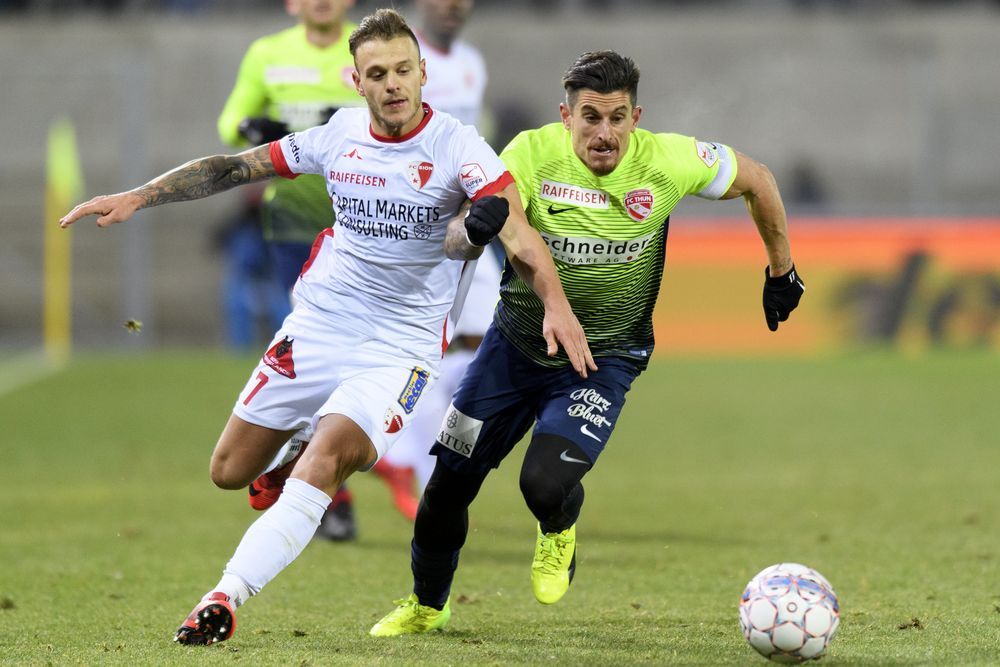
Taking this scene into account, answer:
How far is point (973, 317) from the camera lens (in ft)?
58.4

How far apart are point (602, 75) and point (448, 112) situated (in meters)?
3.13

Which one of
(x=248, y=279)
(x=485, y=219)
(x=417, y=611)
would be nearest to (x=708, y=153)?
(x=485, y=219)

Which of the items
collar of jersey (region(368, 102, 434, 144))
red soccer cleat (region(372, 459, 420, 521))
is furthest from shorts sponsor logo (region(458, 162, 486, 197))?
red soccer cleat (region(372, 459, 420, 521))

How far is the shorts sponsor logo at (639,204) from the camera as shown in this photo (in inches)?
233

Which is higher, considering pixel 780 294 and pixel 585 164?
pixel 585 164

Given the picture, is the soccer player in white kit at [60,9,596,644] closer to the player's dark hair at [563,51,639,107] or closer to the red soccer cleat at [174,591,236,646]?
the red soccer cleat at [174,591,236,646]

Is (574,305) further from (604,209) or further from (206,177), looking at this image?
(206,177)

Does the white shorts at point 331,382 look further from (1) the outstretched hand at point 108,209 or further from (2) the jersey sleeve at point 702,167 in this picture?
(2) the jersey sleeve at point 702,167

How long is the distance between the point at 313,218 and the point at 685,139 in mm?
2875

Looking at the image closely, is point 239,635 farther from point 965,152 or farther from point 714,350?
point 965,152

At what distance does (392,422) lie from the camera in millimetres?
5684

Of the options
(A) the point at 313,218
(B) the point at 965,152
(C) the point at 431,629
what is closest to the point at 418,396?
(C) the point at 431,629

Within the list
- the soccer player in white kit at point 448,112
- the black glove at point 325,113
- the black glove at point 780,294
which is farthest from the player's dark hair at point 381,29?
the soccer player in white kit at point 448,112

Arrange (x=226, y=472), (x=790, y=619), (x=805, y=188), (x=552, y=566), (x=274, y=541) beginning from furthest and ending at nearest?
(x=805, y=188) < (x=226, y=472) < (x=552, y=566) < (x=274, y=541) < (x=790, y=619)
